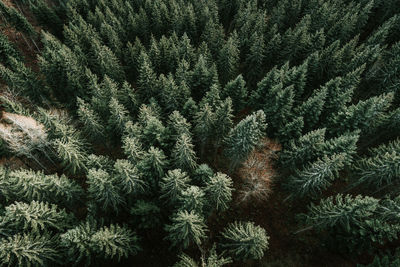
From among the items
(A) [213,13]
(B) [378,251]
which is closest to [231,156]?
(B) [378,251]

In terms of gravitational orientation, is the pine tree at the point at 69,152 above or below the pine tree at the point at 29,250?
above

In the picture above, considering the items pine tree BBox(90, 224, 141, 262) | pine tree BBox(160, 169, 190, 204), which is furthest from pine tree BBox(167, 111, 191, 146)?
pine tree BBox(90, 224, 141, 262)

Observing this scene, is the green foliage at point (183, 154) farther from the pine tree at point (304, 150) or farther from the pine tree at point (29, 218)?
the pine tree at point (29, 218)

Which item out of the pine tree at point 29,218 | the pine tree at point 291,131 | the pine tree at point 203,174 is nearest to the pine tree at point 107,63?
the pine tree at point 29,218

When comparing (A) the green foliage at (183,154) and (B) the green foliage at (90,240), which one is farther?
(A) the green foliage at (183,154)

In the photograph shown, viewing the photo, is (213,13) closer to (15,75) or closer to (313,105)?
(313,105)
